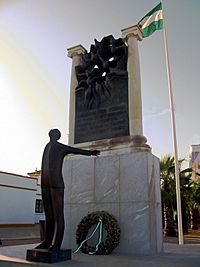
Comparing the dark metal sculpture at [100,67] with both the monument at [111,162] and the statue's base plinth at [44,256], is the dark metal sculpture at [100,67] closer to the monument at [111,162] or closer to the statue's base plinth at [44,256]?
the monument at [111,162]

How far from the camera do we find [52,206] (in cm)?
462

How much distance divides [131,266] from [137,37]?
18.6 ft

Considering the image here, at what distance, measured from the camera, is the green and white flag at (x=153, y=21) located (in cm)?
1210

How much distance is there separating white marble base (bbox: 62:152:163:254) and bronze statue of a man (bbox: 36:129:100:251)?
61.7 inches

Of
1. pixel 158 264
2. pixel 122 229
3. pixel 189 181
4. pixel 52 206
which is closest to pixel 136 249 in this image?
pixel 122 229


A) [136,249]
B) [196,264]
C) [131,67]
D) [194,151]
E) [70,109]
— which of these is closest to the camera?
[196,264]

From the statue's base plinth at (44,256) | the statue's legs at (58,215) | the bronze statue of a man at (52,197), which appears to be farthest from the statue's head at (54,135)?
the statue's base plinth at (44,256)

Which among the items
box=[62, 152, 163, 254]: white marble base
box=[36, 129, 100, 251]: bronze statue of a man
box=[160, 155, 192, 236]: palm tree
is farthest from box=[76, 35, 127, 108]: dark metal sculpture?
box=[160, 155, 192, 236]: palm tree

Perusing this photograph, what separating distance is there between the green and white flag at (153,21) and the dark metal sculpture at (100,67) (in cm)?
508

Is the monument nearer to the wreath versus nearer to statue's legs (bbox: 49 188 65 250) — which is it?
the wreath

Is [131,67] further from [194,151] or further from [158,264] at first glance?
[194,151]

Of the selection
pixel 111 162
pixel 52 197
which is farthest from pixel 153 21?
pixel 52 197

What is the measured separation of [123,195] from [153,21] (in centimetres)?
943

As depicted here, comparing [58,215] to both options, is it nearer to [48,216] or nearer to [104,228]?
[48,216]
